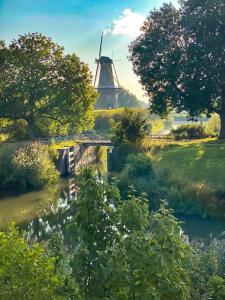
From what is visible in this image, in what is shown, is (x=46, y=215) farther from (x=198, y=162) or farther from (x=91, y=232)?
(x=91, y=232)

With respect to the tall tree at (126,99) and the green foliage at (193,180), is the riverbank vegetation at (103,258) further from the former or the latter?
the tall tree at (126,99)

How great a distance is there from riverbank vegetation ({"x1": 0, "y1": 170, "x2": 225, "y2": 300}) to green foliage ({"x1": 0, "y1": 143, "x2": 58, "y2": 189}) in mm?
29628

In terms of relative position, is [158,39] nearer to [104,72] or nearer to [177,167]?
[177,167]

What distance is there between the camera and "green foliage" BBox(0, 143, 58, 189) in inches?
1427

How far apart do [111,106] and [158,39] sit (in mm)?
51281

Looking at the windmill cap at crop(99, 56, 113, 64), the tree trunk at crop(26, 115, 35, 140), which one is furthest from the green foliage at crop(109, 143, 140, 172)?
the windmill cap at crop(99, 56, 113, 64)

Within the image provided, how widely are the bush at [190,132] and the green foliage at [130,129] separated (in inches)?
536

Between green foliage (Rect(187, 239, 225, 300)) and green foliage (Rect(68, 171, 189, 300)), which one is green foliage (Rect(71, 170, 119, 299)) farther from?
green foliage (Rect(187, 239, 225, 300))

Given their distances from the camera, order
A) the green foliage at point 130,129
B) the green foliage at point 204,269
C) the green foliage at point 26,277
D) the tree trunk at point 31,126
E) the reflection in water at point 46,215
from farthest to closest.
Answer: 1. the tree trunk at point 31,126
2. the green foliage at point 130,129
3. the reflection in water at point 46,215
4. the green foliage at point 204,269
5. the green foliage at point 26,277

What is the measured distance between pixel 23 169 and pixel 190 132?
26.9 meters

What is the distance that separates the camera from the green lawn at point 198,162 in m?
29.9

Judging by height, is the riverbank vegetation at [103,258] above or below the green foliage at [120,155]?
above

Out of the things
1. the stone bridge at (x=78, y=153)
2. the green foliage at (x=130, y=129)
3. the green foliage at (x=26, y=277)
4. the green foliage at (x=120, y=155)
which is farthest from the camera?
the stone bridge at (x=78, y=153)

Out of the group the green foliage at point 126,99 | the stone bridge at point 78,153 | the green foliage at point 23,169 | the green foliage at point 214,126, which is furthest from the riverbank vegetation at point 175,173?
the green foliage at point 126,99
